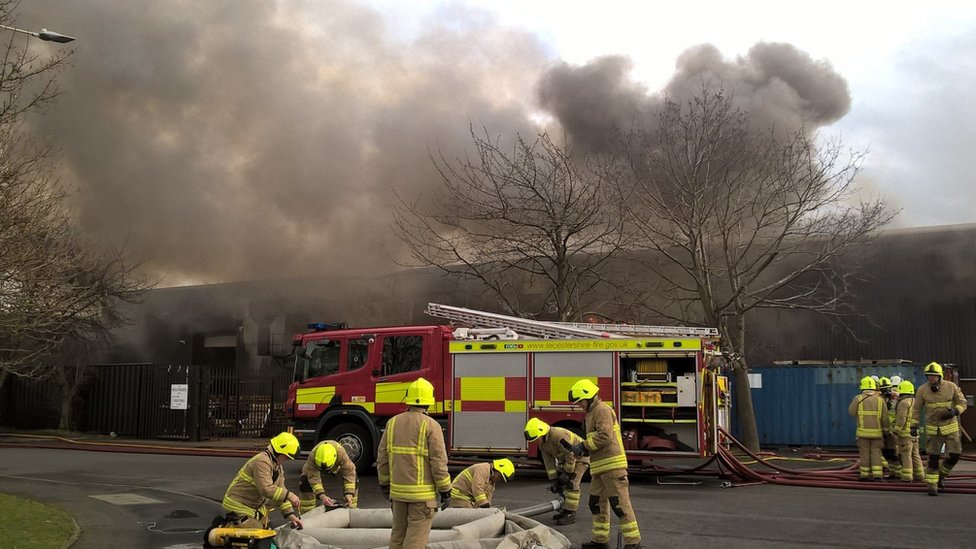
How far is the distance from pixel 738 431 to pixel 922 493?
720 centimetres

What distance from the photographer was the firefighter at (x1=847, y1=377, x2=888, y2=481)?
10.8m

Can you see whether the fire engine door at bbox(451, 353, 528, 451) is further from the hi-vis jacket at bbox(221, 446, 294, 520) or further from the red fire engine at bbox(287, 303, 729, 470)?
the hi-vis jacket at bbox(221, 446, 294, 520)

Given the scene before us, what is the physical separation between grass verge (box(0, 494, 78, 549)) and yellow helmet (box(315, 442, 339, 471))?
2.46 m

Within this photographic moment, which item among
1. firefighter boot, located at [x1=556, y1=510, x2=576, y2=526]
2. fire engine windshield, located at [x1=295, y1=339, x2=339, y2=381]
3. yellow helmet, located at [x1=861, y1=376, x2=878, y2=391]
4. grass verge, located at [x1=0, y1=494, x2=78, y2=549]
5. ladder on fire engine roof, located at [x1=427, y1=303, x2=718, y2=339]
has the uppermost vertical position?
ladder on fire engine roof, located at [x1=427, y1=303, x2=718, y2=339]

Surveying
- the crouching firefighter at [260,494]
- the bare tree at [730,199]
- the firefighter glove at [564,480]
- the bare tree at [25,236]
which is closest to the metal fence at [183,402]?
the bare tree at [25,236]

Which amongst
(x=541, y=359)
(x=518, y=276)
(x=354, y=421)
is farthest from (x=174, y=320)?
(x=541, y=359)

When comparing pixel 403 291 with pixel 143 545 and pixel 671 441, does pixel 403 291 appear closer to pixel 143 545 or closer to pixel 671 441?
pixel 671 441

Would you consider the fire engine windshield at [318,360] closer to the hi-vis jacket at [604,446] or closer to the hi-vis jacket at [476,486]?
the hi-vis jacket at [476,486]

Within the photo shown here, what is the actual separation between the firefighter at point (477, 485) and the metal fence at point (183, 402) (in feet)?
44.3

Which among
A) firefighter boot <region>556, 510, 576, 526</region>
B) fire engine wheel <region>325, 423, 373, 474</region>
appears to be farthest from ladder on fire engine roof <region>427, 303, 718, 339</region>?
firefighter boot <region>556, 510, 576, 526</region>

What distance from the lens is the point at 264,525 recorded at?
6227mm

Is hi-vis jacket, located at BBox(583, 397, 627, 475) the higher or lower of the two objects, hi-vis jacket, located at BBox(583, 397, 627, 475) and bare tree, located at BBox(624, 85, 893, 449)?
the lower

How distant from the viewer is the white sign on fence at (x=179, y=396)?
19.9m

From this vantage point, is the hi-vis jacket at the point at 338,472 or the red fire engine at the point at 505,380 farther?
the red fire engine at the point at 505,380
